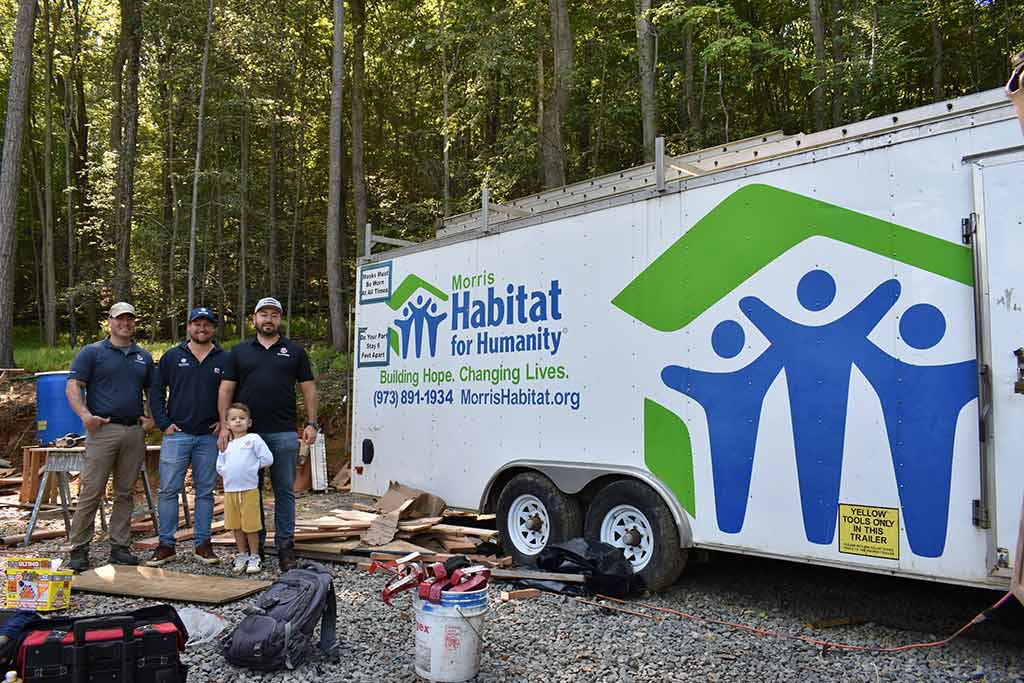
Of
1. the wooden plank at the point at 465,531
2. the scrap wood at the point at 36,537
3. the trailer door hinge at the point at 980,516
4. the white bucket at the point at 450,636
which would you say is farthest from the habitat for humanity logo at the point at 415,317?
the trailer door hinge at the point at 980,516

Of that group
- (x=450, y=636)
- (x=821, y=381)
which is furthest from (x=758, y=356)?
(x=450, y=636)

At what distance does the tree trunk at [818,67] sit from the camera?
1330 cm

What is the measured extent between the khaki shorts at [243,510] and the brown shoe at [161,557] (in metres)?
0.71

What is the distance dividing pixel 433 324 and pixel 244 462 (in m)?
2.14

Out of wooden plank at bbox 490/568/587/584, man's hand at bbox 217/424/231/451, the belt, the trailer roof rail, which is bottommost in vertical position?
wooden plank at bbox 490/568/587/584

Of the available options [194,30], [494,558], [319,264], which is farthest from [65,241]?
[494,558]

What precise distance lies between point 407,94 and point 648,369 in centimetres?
1927

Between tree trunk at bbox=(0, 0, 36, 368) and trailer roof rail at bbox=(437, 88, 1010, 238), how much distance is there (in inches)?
431

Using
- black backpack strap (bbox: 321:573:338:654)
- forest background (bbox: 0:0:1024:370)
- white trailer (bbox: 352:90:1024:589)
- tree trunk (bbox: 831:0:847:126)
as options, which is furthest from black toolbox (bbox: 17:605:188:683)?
tree trunk (bbox: 831:0:847:126)

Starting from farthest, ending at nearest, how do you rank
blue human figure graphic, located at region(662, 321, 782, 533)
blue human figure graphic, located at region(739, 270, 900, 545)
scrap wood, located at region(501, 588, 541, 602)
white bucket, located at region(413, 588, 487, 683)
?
scrap wood, located at region(501, 588, 541, 602) → blue human figure graphic, located at region(662, 321, 782, 533) → blue human figure graphic, located at region(739, 270, 900, 545) → white bucket, located at region(413, 588, 487, 683)

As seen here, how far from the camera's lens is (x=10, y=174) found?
14352mm

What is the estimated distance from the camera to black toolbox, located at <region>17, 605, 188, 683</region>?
10.3ft

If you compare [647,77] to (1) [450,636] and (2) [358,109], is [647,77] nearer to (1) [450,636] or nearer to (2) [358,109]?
(2) [358,109]

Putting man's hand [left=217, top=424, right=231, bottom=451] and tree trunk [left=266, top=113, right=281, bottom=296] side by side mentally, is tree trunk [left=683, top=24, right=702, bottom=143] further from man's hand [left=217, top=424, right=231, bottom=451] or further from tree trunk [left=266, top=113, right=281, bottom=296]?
man's hand [left=217, top=424, right=231, bottom=451]
